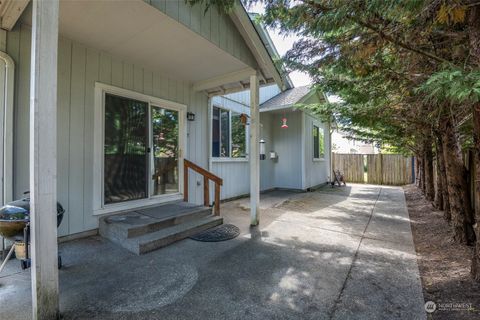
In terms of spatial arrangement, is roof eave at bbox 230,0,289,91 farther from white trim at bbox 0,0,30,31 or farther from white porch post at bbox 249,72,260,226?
white trim at bbox 0,0,30,31

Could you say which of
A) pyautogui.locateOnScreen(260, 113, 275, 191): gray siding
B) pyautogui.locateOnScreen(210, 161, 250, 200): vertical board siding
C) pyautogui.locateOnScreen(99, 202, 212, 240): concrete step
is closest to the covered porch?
pyautogui.locateOnScreen(99, 202, 212, 240): concrete step

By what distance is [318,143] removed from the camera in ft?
34.0

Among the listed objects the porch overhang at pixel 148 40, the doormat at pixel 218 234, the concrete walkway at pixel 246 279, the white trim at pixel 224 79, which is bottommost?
the concrete walkway at pixel 246 279

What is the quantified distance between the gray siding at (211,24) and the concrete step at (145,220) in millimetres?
2758

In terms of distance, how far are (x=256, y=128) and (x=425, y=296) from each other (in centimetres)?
314

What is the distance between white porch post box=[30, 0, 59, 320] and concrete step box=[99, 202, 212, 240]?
4.73 ft

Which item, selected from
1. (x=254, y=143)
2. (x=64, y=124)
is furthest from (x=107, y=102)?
(x=254, y=143)

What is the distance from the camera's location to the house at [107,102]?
173 centimetres

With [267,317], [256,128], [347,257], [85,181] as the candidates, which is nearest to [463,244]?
[347,257]

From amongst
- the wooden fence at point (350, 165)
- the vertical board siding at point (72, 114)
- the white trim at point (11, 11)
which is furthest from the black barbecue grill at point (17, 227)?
the wooden fence at point (350, 165)

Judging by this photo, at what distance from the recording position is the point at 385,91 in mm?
3656

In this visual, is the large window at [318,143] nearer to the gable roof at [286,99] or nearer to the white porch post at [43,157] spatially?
the gable roof at [286,99]

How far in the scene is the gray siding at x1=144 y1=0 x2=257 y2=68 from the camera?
9.24 feet

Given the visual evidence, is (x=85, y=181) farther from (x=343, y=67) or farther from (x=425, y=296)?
(x=425, y=296)
